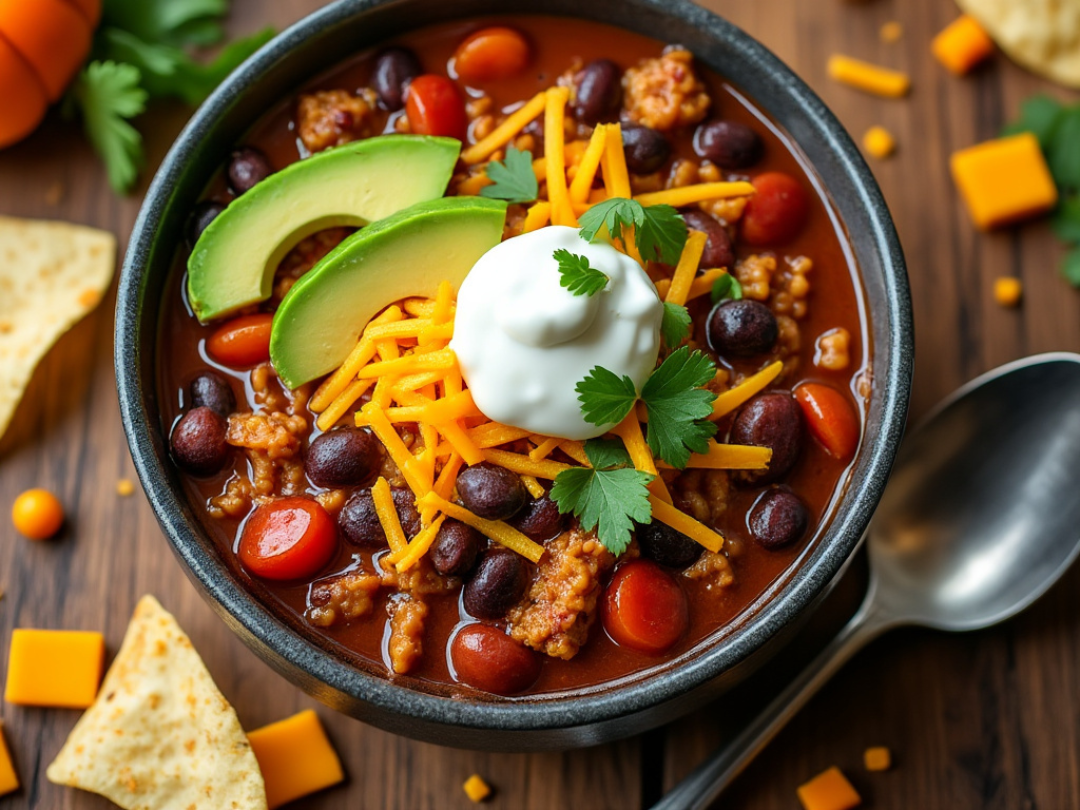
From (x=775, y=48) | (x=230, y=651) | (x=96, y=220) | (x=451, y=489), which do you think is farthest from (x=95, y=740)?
(x=775, y=48)

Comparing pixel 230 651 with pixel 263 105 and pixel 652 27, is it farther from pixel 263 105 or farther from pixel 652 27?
pixel 652 27

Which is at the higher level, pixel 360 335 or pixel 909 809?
pixel 360 335

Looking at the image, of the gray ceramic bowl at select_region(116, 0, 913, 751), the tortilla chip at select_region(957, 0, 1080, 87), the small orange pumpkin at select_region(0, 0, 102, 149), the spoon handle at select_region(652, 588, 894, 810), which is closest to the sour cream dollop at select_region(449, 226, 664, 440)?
the gray ceramic bowl at select_region(116, 0, 913, 751)

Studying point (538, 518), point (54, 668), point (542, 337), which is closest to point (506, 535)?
point (538, 518)

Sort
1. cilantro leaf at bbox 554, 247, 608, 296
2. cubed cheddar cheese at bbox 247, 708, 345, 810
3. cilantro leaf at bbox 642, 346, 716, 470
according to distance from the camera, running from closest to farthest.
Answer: cilantro leaf at bbox 554, 247, 608, 296 < cilantro leaf at bbox 642, 346, 716, 470 < cubed cheddar cheese at bbox 247, 708, 345, 810

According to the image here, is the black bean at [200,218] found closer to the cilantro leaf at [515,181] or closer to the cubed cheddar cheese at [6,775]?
the cilantro leaf at [515,181]

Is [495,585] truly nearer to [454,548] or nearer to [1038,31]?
[454,548]

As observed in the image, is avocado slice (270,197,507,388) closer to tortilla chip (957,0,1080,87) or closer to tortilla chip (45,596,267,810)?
tortilla chip (45,596,267,810)
